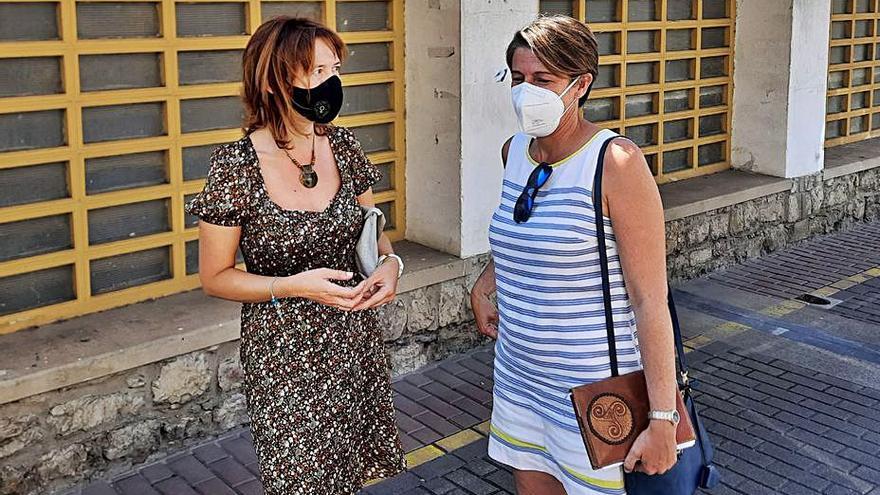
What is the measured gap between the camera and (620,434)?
2840mm

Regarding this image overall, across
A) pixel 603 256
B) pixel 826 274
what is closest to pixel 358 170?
pixel 603 256

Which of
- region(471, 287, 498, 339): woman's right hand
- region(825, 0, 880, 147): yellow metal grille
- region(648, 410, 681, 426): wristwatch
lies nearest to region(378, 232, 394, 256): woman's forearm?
region(471, 287, 498, 339): woman's right hand

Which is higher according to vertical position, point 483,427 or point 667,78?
point 667,78

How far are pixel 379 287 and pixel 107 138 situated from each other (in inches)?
99.4

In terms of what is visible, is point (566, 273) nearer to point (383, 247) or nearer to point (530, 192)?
point (530, 192)

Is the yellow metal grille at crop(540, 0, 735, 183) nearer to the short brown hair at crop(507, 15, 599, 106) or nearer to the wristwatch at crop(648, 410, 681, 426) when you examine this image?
the short brown hair at crop(507, 15, 599, 106)

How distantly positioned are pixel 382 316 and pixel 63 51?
2.23 metres

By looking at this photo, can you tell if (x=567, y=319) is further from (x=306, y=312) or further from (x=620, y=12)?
(x=620, y=12)

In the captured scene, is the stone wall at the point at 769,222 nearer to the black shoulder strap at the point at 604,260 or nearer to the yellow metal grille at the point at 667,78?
the yellow metal grille at the point at 667,78

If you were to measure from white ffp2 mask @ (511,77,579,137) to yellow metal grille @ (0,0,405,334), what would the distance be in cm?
287

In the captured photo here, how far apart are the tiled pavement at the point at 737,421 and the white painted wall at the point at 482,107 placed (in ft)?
2.94

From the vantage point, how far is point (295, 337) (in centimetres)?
329

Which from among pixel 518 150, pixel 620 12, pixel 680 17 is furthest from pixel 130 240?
pixel 680 17

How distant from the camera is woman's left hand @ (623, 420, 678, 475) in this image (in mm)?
2826
